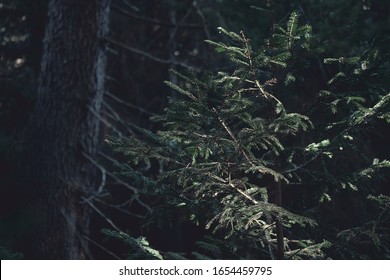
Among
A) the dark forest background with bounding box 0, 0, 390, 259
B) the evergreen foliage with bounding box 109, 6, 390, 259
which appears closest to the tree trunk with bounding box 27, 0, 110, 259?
the dark forest background with bounding box 0, 0, 390, 259

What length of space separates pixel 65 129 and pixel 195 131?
9.77 feet

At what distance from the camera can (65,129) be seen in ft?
18.9

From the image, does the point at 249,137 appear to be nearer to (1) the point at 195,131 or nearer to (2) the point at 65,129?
(1) the point at 195,131

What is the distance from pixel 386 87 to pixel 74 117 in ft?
11.5

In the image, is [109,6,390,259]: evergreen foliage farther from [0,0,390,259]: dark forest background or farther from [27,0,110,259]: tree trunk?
[27,0,110,259]: tree trunk

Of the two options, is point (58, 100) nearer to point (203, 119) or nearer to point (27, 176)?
point (27, 176)

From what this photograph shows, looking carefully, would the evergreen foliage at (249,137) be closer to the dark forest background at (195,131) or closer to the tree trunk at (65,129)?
the dark forest background at (195,131)

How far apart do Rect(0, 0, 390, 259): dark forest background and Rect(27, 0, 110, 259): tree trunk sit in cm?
1

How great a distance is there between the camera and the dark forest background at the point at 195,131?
321 centimetres

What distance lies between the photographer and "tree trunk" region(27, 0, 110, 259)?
567cm

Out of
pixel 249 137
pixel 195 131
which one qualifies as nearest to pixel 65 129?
pixel 195 131

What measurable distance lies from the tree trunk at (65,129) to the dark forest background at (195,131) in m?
0.01

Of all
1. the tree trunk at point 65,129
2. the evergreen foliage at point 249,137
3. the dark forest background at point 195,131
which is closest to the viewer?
the evergreen foliage at point 249,137

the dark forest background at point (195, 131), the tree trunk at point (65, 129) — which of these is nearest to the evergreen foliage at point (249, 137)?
the dark forest background at point (195, 131)
